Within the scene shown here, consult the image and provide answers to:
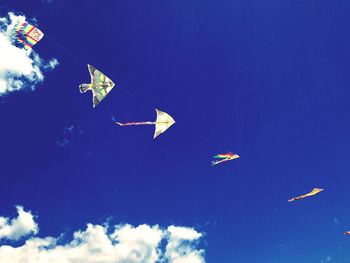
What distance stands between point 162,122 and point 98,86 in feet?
19.3

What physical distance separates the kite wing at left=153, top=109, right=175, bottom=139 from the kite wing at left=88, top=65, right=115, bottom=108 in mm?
4568

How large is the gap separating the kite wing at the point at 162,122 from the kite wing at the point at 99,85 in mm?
4568

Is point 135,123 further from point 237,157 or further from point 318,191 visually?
point 318,191

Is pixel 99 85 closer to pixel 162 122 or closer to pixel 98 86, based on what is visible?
pixel 98 86

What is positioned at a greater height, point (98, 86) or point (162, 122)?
point (98, 86)

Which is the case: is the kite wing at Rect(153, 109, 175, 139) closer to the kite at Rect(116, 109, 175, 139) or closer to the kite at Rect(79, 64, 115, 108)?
the kite at Rect(116, 109, 175, 139)

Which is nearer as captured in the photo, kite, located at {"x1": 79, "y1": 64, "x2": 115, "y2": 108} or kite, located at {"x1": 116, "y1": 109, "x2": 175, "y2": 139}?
kite, located at {"x1": 79, "y1": 64, "x2": 115, "y2": 108}

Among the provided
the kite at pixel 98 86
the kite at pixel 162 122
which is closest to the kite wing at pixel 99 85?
the kite at pixel 98 86

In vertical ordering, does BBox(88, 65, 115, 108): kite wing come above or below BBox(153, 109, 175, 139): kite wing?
above

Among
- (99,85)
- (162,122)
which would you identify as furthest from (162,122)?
(99,85)

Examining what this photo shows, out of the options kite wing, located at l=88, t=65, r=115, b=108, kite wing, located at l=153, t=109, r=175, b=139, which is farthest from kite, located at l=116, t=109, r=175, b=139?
kite wing, located at l=88, t=65, r=115, b=108

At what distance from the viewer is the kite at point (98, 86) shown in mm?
27609

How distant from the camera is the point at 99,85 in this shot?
28000 mm

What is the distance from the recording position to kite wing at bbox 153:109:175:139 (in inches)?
1191
